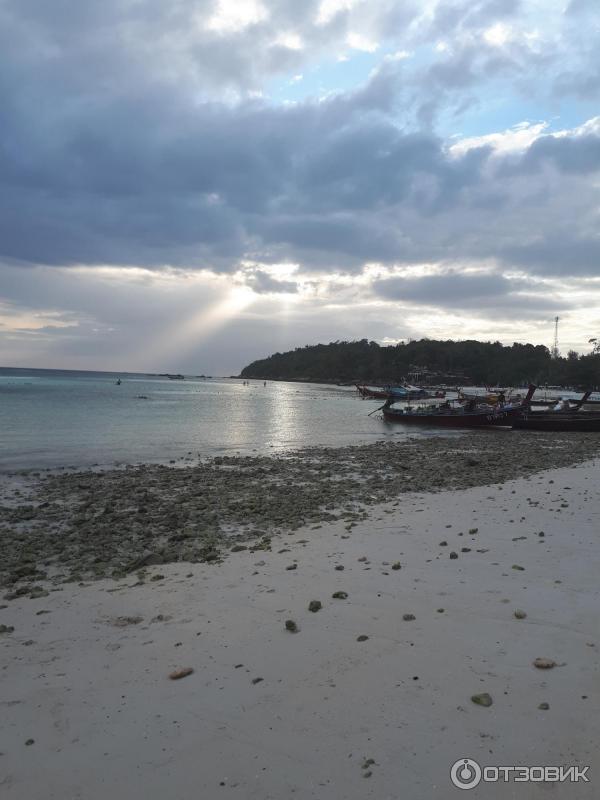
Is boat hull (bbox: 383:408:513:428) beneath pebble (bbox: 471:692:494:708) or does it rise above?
beneath

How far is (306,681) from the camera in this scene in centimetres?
401

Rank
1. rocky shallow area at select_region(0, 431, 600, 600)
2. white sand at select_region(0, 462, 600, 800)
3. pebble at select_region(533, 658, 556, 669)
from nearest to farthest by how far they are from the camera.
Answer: white sand at select_region(0, 462, 600, 800) → pebble at select_region(533, 658, 556, 669) → rocky shallow area at select_region(0, 431, 600, 600)

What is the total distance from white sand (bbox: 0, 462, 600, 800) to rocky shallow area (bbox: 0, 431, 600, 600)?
5.15 feet

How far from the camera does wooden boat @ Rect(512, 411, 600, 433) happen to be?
34.6 m

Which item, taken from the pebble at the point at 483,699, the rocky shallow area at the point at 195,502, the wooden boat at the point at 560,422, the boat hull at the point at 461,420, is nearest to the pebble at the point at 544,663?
the pebble at the point at 483,699

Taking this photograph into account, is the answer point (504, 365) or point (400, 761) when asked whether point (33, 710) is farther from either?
point (504, 365)

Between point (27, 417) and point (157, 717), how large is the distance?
3878 cm

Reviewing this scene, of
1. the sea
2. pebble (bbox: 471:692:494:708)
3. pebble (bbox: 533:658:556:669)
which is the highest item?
pebble (bbox: 533:658:556:669)

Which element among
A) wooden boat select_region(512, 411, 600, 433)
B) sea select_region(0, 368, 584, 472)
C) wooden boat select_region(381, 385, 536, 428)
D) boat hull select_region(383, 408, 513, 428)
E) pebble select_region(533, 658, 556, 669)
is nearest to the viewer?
pebble select_region(533, 658, 556, 669)

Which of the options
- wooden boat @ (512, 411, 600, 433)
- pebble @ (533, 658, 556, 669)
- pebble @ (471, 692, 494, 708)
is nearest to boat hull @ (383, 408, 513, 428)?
wooden boat @ (512, 411, 600, 433)

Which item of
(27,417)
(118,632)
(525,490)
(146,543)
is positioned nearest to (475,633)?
(118,632)

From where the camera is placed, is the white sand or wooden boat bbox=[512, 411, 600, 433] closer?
the white sand

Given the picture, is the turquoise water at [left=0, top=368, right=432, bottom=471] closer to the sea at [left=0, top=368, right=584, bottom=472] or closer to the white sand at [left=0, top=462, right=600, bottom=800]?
the sea at [left=0, top=368, right=584, bottom=472]

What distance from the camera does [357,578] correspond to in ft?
20.6
